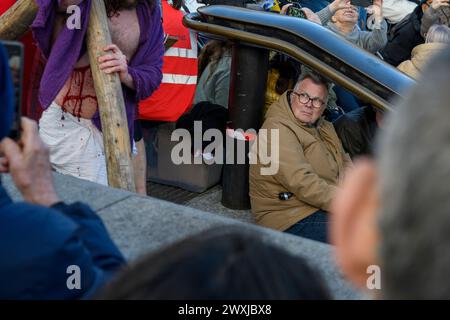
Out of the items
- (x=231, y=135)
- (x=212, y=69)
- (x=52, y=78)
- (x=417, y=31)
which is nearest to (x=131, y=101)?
(x=52, y=78)

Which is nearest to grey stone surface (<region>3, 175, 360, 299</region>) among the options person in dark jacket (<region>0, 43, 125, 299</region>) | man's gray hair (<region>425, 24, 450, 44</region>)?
person in dark jacket (<region>0, 43, 125, 299</region>)

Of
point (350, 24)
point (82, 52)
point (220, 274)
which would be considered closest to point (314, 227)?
point (82, 52)

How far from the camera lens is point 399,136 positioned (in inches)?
24.1

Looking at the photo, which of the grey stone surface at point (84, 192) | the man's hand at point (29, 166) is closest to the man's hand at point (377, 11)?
the grey stone surface at point (84, 192)

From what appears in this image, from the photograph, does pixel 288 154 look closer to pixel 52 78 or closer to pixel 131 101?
pixel 131 101

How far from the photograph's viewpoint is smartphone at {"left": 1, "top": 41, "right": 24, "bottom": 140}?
54.6 inches

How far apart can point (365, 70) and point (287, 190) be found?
787 mm

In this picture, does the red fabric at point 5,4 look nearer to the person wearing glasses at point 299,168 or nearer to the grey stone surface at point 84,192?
the grey stone surface at point 84,192

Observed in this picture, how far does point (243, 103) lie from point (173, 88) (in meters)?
0.70

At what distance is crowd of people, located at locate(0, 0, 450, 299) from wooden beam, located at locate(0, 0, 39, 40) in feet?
0.24

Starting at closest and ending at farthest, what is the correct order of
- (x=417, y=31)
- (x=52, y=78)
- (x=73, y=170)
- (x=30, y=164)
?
(x=30, y=164), (x=52, y=78), (x=73, y=170), (x=417, y=31)

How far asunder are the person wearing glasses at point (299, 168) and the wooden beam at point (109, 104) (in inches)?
33.4

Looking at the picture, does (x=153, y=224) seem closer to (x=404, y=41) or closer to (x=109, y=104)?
(x=109, y=104)

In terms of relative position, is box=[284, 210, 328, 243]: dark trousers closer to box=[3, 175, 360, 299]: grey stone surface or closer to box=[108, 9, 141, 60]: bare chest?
box=[3, 175, 360, 299]: grey stone surface
